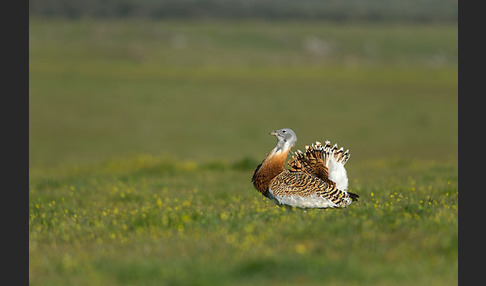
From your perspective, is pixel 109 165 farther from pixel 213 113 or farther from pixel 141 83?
pixel 141 83

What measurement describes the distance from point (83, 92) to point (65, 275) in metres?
48.4

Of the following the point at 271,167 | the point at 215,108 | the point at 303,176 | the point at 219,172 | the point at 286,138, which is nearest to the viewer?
the point at 303,176

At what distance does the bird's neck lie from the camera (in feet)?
41.5

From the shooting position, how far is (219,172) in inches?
1030

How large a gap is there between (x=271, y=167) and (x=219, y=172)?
13584mm

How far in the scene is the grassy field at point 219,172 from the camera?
891 cm

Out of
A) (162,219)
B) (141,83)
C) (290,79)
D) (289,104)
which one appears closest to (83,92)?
(141,83)

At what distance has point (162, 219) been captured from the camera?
11.8m

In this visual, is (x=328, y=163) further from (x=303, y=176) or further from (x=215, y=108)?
(x=215, y=108)

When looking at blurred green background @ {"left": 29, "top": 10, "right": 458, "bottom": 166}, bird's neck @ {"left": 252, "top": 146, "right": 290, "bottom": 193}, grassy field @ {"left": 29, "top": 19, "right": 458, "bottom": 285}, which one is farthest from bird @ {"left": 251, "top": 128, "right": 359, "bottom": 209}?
blurred green background @ {"left": 29, "top": 10, "right": 458, "bottom": 166}

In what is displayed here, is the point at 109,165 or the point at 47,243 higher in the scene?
the point at 47,243

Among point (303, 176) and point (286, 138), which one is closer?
point (303, 176)

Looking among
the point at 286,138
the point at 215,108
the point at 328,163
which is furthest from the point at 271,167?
the point at 215,108

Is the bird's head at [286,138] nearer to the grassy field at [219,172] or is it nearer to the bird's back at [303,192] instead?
the bird's back at [303,192]
